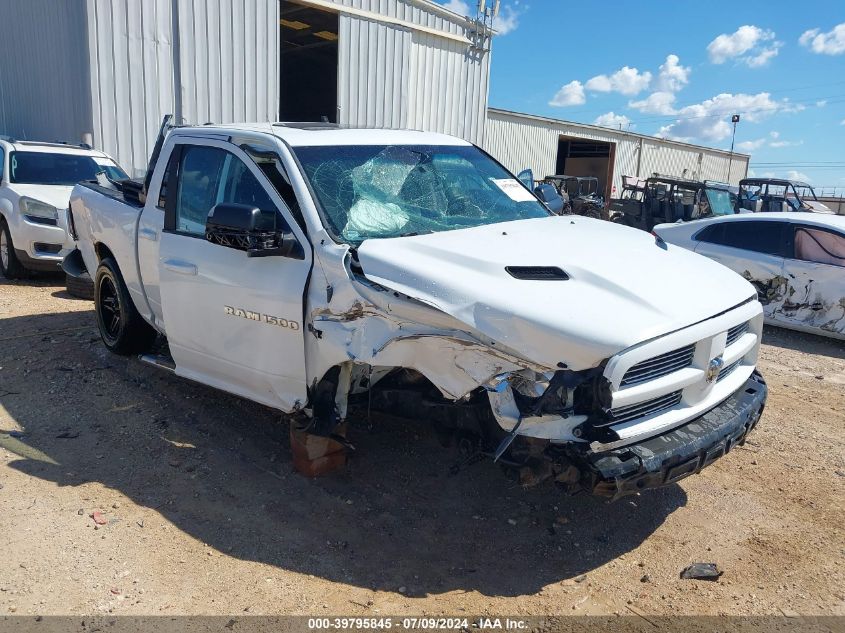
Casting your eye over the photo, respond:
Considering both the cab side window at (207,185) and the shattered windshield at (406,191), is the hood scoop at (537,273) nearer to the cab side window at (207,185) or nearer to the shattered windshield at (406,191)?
the shattered windshield at (406,191)

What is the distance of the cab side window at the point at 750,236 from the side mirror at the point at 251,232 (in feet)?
21.3

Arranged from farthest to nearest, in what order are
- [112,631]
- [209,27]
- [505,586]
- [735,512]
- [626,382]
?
[209,27]
[735,512]
[505,586]
[626,382]
[112,631]

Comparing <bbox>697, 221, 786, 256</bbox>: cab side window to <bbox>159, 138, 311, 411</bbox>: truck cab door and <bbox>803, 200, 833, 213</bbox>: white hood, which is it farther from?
<bbox>803, 200, 833, 213</bbox>: white hood

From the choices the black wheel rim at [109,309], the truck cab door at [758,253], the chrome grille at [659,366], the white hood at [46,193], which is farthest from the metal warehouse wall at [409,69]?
the chrome grille at [659,366]

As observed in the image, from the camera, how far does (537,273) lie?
3230 millimetres

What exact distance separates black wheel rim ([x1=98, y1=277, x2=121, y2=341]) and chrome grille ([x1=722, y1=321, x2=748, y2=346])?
4.53 m

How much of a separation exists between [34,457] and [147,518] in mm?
1102

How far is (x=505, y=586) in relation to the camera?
3184 mm

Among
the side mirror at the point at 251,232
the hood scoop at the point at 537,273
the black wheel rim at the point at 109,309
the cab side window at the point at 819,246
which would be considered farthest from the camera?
the cab side window at the point at 819,246

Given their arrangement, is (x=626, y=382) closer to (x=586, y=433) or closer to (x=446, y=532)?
(x=586, y=433)

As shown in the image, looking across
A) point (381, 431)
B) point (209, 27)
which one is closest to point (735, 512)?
point (381, 431)

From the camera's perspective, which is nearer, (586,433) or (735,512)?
(586,433)

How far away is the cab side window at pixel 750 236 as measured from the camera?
8.05 metres

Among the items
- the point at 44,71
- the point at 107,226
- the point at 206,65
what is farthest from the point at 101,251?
the point at 44,71
